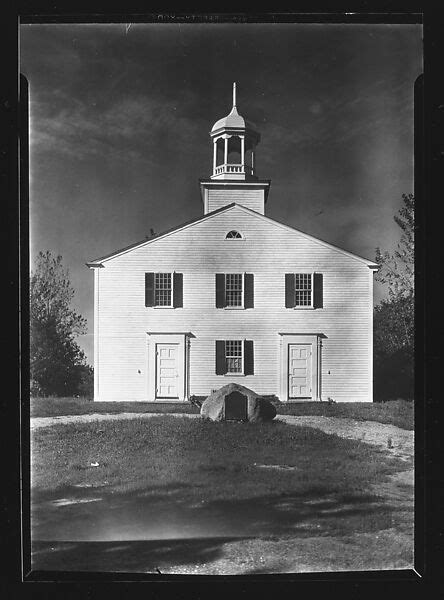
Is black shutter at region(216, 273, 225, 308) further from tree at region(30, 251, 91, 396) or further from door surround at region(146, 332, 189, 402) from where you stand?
tree at region(30, 251, 91, 396)

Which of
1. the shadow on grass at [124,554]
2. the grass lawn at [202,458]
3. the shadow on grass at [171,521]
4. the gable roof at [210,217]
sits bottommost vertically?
the shadow on grass at [124,554]

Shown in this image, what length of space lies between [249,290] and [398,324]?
2.07 m

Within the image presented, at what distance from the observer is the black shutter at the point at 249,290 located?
21.1ft

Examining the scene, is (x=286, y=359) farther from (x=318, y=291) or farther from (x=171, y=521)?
(x=171, y=521)

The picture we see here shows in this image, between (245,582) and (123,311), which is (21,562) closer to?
(245,582)

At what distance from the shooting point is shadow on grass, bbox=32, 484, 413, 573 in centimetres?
615

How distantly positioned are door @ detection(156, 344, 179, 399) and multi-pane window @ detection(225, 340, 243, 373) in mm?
702

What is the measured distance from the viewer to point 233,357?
6445mm

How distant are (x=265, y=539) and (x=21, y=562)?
326 centimetres

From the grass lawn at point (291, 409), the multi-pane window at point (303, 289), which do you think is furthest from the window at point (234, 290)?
the grass lawn at point (291, 409)

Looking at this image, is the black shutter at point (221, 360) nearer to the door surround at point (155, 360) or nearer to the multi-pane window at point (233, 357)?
the multi-pane window at point (233, 357)

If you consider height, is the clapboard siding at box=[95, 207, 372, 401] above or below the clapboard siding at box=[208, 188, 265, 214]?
below

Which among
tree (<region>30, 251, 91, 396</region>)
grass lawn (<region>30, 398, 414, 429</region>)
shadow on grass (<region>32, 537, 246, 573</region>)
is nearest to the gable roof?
tree (<region>30, 251, 91, 396</region>)

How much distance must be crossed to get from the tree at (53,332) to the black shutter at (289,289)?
2.84 metres
